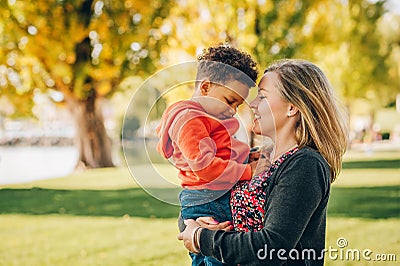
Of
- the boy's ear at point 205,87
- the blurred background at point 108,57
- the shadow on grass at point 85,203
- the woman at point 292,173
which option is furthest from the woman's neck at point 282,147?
the shadow on grass at point 85,203

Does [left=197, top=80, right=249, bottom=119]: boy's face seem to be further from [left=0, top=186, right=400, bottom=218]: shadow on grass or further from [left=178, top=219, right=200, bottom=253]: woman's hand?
[left=0, top=186, right=400, bottom=218]: shadow on grass

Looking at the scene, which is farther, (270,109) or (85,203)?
(85,203)

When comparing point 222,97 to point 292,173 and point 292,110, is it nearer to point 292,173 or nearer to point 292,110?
point 292,110

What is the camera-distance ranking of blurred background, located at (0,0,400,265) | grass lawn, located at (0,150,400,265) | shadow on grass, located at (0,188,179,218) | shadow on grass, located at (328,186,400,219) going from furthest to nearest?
blurred background, located at (0,0,400,265) → shadow on grass, located at (0,188,179,218) → shadow on grass, located at (328,186,400,219) → grass lawn, located at (0,150,400,265)

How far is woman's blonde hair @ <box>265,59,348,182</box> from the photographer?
1.91m

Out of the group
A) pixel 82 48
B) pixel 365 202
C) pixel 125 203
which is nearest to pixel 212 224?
pixel 365 202

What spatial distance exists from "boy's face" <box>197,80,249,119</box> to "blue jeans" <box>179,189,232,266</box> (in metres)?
0.30

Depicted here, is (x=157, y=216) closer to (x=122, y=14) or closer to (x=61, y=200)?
(x=61, y=200)

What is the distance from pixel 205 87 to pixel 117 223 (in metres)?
7.19

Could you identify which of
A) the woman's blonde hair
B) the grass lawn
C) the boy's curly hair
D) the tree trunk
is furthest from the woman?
the tree trunk

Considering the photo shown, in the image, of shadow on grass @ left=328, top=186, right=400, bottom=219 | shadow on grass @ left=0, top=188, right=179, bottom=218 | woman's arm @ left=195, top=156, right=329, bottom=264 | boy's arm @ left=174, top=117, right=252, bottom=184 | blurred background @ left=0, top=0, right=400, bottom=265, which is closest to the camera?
woman's arm @ left=195, top=156, right=329, bottom=264

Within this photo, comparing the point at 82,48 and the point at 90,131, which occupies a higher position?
the point at 82,48

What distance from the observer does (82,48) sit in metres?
17.6

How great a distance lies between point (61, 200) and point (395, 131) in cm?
3582
